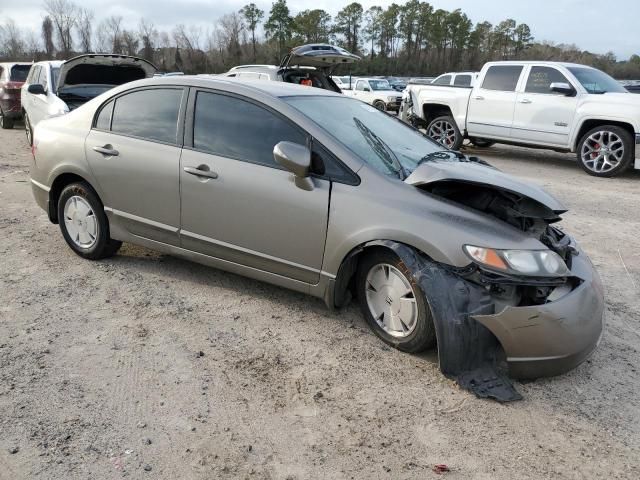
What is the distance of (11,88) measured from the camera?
14.0 m

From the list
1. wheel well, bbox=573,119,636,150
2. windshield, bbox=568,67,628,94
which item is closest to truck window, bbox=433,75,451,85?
windshield, bbox=568,67,628,94

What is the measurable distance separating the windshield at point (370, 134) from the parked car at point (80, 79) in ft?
19.7

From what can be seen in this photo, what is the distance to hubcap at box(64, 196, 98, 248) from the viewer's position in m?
4.78

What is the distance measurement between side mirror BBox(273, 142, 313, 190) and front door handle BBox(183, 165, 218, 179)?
2.07ft

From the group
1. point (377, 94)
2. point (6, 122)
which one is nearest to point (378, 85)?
point (377, 94)

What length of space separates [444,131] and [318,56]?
3.84m

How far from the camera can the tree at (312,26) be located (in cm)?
7238

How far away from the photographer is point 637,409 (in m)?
3.01

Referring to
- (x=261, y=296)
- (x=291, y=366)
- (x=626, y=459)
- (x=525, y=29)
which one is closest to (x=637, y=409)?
(x=626, y=459)

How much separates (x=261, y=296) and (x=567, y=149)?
8191mm

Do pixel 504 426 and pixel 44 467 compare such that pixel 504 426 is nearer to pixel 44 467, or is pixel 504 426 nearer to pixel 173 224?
pixel 44 467

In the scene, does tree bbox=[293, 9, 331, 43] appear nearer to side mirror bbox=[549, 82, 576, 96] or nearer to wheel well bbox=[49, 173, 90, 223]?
side mirror bbox=[549, 82, 576, 96]

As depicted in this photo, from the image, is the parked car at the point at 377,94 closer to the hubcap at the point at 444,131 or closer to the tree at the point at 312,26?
the hubcap at the point at 444,131

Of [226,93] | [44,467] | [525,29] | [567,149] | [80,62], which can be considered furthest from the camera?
[525,29]
